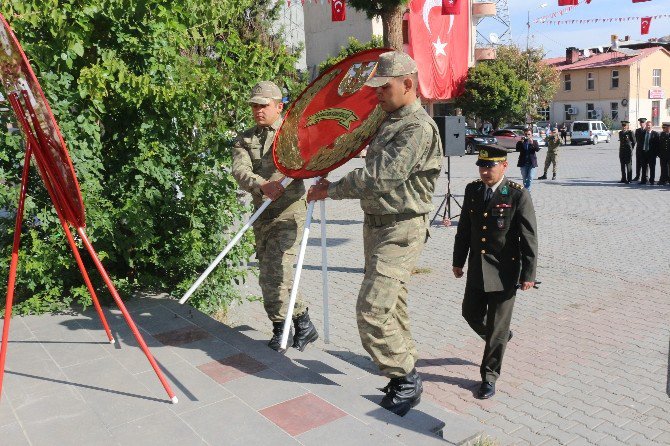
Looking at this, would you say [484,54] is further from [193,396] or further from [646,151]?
[193,396]

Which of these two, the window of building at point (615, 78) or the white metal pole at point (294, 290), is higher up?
the window of building at point (615, 78)

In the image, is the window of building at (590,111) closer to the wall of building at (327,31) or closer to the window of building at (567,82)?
the window of building at (567,82)

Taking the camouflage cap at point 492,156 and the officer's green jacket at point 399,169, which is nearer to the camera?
the officer's green jacket at point 399,169

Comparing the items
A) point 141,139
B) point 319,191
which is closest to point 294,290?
point 319,191

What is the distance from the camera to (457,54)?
4056cm

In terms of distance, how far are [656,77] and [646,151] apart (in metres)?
50.9

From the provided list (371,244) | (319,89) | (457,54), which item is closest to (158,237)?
(319,89)

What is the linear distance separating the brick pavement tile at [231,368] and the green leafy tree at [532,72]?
45.0 metres

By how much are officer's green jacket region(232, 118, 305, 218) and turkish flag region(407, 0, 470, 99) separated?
2814 cm

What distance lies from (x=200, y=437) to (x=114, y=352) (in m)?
1.63

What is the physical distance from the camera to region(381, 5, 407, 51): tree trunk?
9398 mm

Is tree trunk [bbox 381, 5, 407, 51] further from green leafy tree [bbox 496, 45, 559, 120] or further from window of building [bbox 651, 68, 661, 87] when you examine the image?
window of building [bbox 651, 68, 661, 87]

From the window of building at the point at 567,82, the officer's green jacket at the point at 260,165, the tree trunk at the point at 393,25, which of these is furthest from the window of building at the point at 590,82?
the officer's green jacket at the point at 260,165

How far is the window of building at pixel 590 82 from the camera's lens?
204ft
